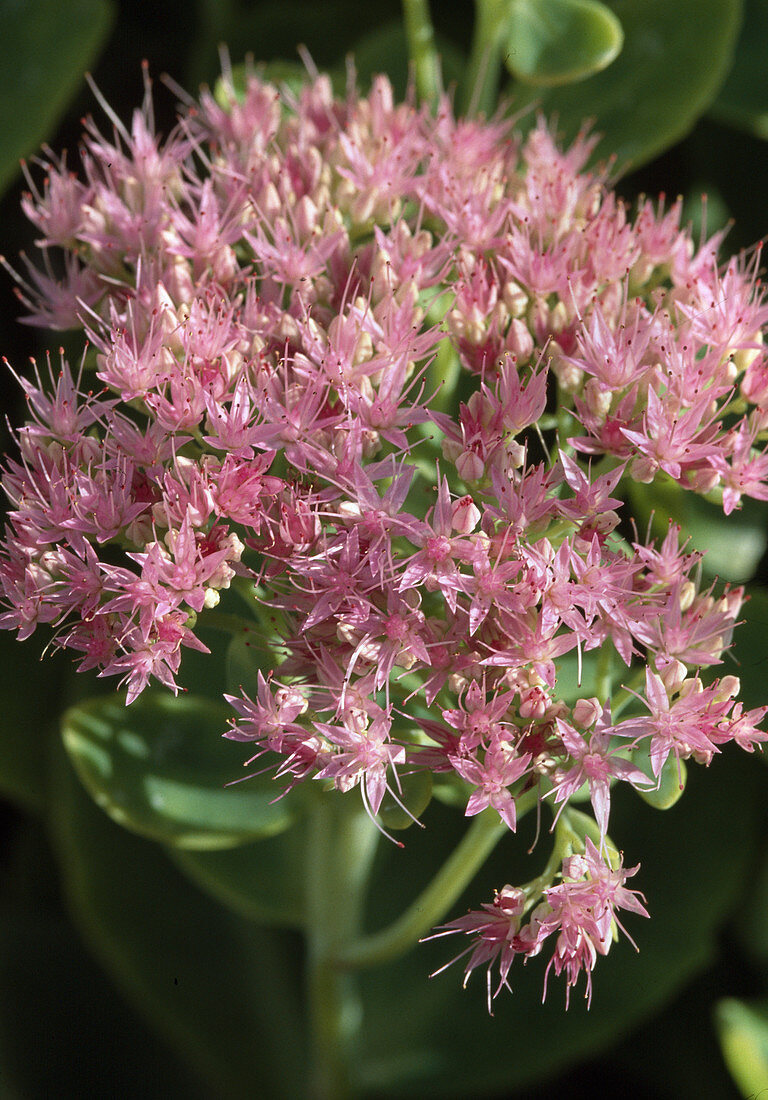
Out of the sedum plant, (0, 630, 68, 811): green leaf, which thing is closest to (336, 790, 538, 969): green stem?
the sedum plant

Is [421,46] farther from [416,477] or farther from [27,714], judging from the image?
[27,714]

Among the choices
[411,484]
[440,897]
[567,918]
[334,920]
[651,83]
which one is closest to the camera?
[567,918]

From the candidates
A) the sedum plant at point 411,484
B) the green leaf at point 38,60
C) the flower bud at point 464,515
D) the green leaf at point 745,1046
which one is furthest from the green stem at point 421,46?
the green leaf at point 745,1046

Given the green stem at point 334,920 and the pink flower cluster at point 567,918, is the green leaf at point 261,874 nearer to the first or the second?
the green stem at point 334,920

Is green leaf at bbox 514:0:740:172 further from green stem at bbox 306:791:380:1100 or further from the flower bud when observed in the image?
green stem at bbox 306:791:380:1100

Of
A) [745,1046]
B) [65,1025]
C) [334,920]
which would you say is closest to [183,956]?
[65,1025]

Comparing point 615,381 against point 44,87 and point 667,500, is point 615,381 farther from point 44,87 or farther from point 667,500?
point 44,87
